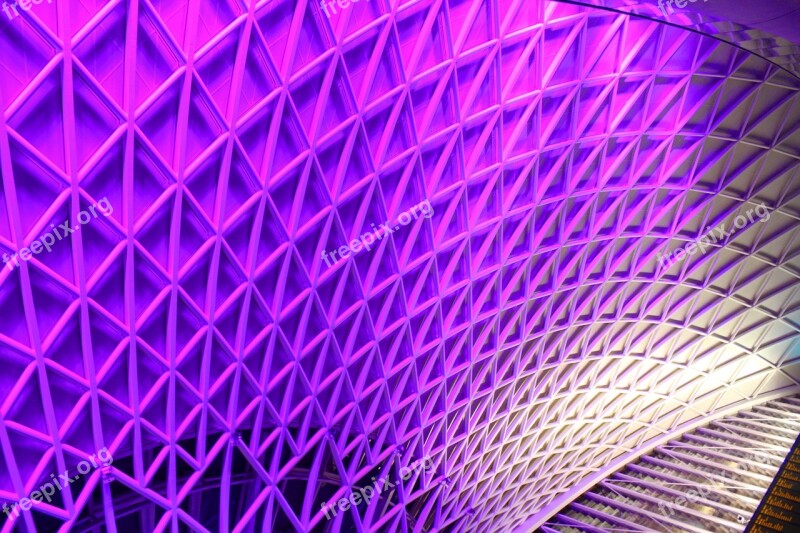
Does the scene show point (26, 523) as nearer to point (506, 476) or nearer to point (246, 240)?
point (246, 240)

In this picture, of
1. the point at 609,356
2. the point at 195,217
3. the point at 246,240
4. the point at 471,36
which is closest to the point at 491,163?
the point at 471,36

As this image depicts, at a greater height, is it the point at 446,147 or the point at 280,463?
the point at 446,147

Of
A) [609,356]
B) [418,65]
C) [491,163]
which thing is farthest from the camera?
[609,356]

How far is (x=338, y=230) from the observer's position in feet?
88.5

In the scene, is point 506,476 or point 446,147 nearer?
point 446,147

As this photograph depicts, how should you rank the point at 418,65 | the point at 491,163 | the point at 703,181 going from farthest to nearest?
the point at 703,181
the point at 491,163
the point at 418,65

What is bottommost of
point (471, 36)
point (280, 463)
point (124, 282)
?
point (280, 463)

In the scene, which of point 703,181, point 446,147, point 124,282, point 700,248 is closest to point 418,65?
point 446,147

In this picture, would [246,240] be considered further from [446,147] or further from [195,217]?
[446,147]

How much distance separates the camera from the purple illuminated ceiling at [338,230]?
1922 cm

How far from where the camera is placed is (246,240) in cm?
2477

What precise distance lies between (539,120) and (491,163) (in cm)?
301

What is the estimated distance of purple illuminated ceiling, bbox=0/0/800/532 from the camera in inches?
757

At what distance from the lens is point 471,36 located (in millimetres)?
24875
